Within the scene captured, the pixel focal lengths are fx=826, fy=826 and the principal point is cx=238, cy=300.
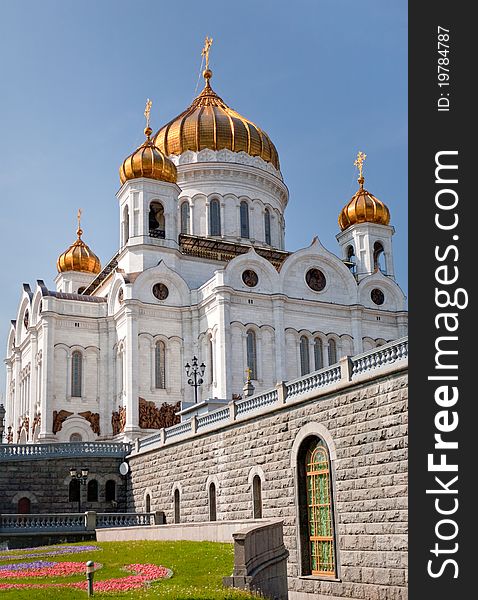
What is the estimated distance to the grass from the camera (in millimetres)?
14414

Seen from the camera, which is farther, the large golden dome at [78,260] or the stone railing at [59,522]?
the large golden dome at [78,260]

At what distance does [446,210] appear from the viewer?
11.1 meters

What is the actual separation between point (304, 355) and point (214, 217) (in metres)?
12.2

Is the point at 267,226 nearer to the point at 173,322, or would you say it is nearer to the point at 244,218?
the point at 244,218

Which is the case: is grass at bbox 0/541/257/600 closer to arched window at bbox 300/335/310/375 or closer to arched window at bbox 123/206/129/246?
arched window at bbox 300/335/310/375

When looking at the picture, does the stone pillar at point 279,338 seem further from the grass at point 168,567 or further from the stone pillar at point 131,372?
A: the grass at point 168,567

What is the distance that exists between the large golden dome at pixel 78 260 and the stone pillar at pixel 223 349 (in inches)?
676

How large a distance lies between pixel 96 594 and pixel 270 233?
1614 inches

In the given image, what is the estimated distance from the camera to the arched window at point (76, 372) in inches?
1754

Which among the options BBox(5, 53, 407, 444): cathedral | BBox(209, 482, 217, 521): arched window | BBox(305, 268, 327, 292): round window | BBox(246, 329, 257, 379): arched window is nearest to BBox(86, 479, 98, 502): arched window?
BBox(5, 53, 407, 444): cathedral

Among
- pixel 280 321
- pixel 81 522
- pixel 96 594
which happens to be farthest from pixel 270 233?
pixel 96 594

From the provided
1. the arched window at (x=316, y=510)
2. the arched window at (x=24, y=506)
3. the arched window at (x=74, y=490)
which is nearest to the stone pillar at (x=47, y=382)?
the arched window at (x=74, y=490)

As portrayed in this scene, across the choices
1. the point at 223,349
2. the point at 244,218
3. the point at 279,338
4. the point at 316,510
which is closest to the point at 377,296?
the point at 279,338

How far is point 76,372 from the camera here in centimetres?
4497
